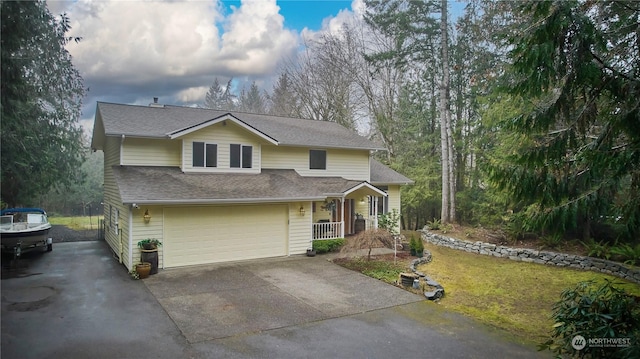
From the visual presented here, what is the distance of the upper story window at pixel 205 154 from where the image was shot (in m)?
13.6

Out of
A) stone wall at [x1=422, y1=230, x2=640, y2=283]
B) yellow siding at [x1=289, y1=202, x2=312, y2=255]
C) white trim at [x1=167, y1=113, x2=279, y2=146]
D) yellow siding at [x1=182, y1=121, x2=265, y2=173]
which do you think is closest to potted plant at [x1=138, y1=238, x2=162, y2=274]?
yellow siding at [x1=182, y1=121, x2=265, y2=173]

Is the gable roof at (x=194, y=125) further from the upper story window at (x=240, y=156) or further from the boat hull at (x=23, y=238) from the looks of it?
the boat hull at (x=23, y=238)

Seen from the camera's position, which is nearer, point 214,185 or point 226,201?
point 226,201

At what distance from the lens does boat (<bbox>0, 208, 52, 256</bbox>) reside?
12.3m

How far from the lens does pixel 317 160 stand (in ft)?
56.8

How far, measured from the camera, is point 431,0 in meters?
19.4

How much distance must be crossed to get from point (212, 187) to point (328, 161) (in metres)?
6.62

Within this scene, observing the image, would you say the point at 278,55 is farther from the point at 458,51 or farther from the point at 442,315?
the point at 442,315

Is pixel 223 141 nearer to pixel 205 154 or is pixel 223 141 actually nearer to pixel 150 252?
pixel 205 154

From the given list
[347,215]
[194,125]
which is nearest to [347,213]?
[347,215]

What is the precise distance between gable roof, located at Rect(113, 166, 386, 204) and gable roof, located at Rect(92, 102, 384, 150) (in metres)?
1.39

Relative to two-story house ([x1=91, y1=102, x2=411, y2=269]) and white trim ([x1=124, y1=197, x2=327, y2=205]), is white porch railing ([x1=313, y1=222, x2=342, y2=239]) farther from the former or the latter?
white trim ([x1=124, y1=197, x2=327, y2=205])

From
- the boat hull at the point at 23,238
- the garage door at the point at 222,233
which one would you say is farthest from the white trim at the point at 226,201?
the boat hull at the point at 23,238

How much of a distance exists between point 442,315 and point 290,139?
1055 centimetres
